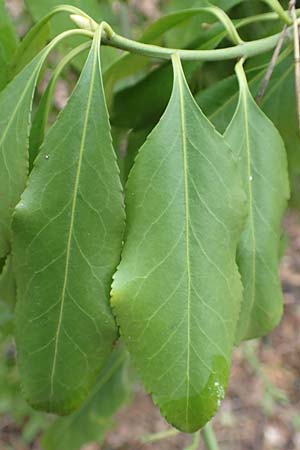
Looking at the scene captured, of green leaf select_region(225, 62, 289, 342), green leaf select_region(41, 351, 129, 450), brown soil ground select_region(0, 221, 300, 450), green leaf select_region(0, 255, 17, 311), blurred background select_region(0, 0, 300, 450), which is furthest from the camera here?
brown soil ground select_region(0, 221, 300, 450)

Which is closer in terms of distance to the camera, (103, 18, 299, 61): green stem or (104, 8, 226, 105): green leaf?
(103, 18, 299, 61): green stem

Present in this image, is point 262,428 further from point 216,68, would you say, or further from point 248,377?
point 216,68

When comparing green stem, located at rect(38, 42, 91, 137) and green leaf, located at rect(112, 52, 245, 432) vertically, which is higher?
green stem, located at rect(38, 42, 91, 137)

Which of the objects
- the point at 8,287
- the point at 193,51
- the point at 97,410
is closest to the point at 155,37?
the point at 193,51

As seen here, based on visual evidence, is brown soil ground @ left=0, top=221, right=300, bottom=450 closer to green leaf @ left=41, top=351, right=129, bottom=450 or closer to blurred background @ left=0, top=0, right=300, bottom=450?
blurred background @ left=0, top=0, right=300, bottom=450

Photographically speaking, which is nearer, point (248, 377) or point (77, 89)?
point (77, 89)

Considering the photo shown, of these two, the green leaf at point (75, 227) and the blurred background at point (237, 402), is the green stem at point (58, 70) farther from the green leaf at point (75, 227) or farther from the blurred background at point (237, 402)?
the blurred background at point (237, 402)

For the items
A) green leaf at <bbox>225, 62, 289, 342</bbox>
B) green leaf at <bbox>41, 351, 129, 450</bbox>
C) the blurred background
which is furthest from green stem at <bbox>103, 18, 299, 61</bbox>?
green leaf at <bbox>41, 351, 129, 450</bbox>

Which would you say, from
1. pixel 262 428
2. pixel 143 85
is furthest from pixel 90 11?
pixel 262 428
